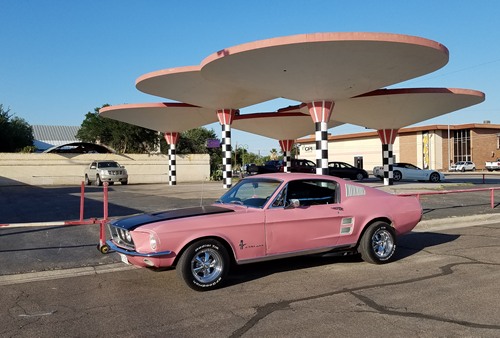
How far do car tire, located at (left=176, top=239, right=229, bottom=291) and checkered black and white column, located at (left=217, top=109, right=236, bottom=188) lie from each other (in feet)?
65.0

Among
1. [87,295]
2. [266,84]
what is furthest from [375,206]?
[266,84]

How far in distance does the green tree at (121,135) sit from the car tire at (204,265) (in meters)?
43.8

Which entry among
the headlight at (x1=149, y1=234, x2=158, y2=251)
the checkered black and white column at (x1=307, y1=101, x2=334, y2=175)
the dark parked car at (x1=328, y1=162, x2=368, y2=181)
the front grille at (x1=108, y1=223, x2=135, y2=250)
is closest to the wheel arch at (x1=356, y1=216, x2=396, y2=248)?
the headlight at (x1=149, y1=234, x2=158, y2=251)

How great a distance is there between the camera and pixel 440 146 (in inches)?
2566

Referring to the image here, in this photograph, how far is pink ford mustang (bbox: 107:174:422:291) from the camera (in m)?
5.82

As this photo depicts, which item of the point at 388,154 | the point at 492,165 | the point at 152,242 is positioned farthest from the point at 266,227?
the point at 492,165

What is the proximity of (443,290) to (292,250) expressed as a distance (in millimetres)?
2044

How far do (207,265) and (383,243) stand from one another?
3.14m

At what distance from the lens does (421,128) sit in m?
63.9

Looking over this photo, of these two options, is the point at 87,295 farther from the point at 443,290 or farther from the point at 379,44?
the point at 379,44

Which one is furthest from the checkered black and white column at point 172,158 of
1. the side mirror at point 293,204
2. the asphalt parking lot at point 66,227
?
the side mirror at point 293,204

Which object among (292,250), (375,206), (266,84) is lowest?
→ (292,250)

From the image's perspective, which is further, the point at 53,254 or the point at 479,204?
the point at 479,204

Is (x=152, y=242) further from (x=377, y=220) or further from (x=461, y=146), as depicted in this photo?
(x=461, y=146)
